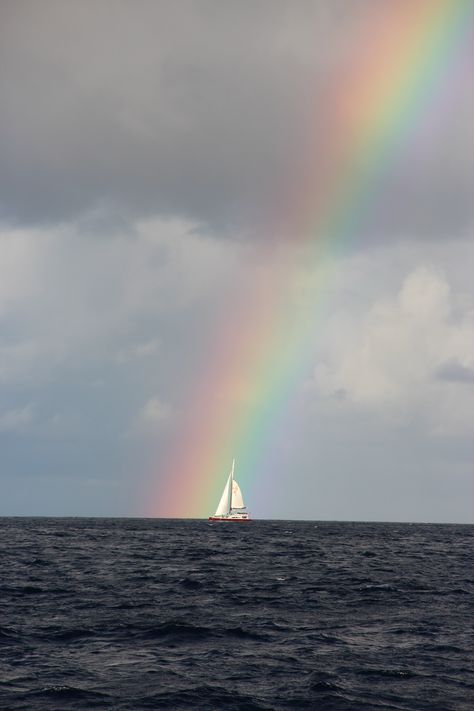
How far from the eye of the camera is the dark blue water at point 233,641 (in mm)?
19641

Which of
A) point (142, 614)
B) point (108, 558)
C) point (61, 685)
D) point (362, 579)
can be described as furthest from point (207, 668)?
point (108, 558)

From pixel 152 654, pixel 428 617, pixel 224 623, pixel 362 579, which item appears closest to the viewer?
pixel 152 654

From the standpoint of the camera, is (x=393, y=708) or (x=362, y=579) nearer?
(x=393, y=708)

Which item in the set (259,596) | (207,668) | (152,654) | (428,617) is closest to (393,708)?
(207,668)

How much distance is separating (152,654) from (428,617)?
1354 centimetres

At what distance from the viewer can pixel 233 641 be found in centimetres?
2634

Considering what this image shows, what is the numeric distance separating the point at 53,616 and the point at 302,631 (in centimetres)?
1020

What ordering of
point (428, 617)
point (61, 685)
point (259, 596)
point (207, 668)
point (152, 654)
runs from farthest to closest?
point (259, 596) → point (428, 617) → point (152, 654) → point (207, 668) → point (61, 685)

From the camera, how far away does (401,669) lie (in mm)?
22672

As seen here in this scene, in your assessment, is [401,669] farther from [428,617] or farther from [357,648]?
[428,617]

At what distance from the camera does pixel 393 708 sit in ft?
61.7

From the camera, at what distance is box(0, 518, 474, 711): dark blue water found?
64.4 ft

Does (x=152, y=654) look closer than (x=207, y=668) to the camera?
No

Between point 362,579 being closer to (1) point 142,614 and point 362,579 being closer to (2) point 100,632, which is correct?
(1) point 142,614
